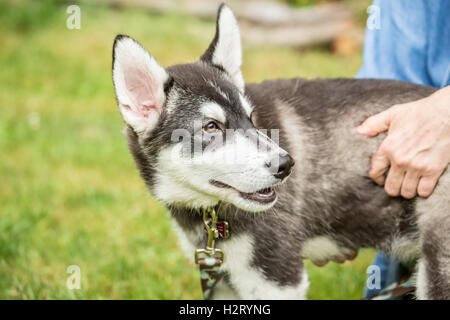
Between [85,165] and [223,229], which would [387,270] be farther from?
[85,165]

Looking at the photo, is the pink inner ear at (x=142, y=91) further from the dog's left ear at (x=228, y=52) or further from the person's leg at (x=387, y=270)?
the person's leg at (x=387, y=270)

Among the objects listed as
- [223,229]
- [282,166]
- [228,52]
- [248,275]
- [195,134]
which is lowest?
[248,275]

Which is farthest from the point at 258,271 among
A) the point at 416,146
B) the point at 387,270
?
the point at 387,270

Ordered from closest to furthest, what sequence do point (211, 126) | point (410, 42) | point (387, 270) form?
point (211, 126)
point (410, 42)
point (387, 270)

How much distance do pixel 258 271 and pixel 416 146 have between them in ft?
3.92

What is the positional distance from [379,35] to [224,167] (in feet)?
5.90

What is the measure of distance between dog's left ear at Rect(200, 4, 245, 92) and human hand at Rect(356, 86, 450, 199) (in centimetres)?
98

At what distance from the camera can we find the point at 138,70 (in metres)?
2.75

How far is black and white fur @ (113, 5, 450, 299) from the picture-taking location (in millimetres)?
2717

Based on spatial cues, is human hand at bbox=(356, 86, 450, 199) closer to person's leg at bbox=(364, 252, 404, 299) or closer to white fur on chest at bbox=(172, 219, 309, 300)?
white fur on chest at bbox=(172, 219, 309, 300)

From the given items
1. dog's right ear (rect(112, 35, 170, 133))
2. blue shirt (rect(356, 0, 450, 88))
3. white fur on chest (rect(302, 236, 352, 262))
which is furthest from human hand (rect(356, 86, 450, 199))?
dog's right ear (rect(112, 35, 170, 133))

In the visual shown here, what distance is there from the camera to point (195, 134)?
109 inches

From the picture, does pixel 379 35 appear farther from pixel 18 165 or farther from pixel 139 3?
pixel 139 3

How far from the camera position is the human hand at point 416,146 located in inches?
107
